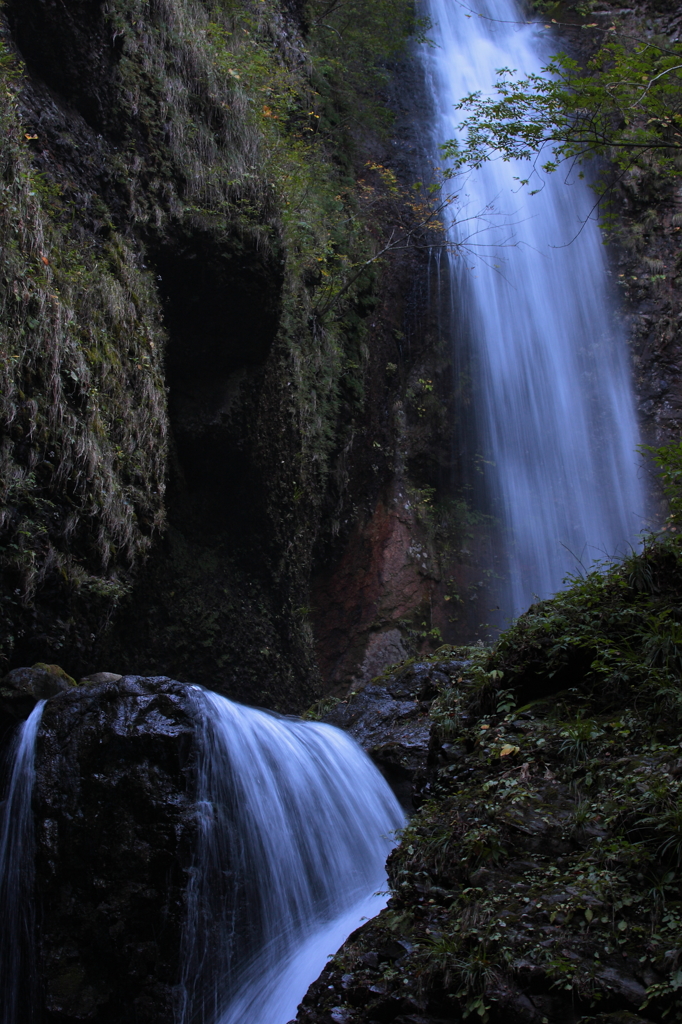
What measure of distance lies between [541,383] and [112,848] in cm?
1302

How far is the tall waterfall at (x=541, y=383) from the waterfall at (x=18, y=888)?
403 inches

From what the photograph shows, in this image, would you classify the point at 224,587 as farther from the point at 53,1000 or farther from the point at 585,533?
the point at 585,533

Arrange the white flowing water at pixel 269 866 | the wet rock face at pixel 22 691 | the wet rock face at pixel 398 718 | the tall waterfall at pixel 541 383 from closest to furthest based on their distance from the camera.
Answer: the white flowing water at pixel 269 866, the wet rock face at pixel 22 691, the wet rock face at pixel 398 718, the tall waterfall at pixel 541 383

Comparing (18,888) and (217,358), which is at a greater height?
(217,358)

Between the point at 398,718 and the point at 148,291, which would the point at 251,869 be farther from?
the point at 148,291

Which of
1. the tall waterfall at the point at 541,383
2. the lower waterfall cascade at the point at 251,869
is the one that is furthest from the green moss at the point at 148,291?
the tall waterfall at the point at 541,383

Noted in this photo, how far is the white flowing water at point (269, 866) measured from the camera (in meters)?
4.83

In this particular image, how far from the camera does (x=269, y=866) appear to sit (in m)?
5.48

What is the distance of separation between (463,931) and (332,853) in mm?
2888

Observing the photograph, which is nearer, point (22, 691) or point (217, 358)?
point (22, 691)

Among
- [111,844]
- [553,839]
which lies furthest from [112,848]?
[553,839]

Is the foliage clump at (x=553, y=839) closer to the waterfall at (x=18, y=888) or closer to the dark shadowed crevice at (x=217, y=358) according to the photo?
the waterfall at (x=18, y=888)

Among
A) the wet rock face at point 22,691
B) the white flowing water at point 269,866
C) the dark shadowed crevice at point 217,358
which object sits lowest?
the white flowing water at point 269,866

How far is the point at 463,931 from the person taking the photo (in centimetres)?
328
